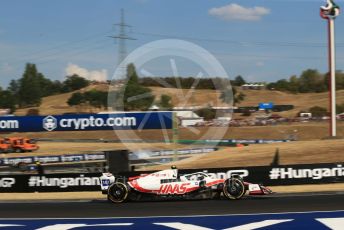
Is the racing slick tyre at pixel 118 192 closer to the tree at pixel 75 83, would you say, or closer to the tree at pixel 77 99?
the tree at pixel 77 99

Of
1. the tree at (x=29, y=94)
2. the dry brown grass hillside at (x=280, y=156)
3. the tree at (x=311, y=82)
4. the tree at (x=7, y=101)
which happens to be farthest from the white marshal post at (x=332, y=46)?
the tree at (x=311, y=82)

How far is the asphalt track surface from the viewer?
1345cm

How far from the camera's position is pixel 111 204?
16.9m

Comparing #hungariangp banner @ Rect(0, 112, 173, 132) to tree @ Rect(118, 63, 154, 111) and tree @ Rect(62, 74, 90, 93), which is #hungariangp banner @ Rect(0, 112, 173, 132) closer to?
tree @ Rect(118, 63, 154, 111)

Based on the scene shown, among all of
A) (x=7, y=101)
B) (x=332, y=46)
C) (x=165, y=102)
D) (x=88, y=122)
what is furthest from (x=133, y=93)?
(x=7, y=101)

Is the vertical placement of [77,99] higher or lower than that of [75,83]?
lower

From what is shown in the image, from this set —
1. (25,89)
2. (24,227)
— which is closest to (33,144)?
(24,227)

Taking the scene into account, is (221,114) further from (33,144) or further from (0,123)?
(33,144)

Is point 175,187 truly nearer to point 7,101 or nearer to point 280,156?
point 280,156

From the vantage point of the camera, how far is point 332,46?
41.9m

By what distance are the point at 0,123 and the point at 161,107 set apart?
13.5 meters

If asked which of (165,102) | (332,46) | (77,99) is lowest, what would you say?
(165,102)

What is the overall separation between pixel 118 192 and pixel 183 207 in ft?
11.1

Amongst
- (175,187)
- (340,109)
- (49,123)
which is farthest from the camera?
(340,109)
